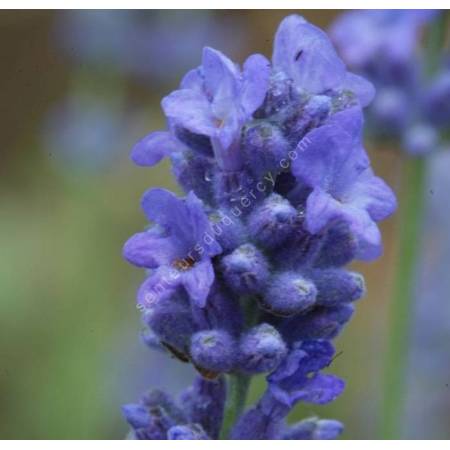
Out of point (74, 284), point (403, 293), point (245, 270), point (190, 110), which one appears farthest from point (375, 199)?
point (74, 284)

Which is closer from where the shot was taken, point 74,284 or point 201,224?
point 201,224

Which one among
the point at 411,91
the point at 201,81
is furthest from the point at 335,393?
the point at 411,91

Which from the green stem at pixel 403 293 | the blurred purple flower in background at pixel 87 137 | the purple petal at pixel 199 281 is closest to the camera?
the purple petal at pixel 199 281

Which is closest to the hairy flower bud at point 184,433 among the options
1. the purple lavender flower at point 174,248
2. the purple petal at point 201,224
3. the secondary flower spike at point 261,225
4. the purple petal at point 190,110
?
the secondary flower spike at point 261,225

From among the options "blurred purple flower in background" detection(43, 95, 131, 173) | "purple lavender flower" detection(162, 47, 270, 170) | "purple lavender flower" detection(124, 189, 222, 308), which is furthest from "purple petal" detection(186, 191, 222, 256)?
"blurred purple flower in background" detection(43, 95, 131, 173)

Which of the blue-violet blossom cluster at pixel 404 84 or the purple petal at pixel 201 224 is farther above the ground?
the blue-violet blossom cluster at pixel 404 84

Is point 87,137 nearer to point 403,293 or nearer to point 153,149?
point 403,293

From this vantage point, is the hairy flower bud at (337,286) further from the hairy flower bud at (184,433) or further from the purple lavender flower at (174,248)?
the hairy flower bud at (184,433)
